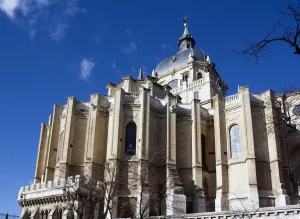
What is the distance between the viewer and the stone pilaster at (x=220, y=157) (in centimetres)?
3177

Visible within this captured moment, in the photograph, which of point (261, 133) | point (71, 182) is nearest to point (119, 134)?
point (71, 182)

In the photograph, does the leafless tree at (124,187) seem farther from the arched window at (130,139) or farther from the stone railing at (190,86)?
the stone railing at (190,86)

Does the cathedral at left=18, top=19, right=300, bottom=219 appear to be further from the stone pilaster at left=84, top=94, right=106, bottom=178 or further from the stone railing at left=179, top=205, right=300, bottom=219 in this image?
the stone railing at left=179, top=205, right=300, bottom=219

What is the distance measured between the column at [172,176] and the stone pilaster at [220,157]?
152 inches

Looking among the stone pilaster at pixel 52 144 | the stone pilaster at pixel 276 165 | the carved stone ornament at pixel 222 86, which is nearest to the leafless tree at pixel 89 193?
the stone pilaster at pixel 52 144

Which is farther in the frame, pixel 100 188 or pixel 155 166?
pixel 155 166

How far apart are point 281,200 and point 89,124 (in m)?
18.8

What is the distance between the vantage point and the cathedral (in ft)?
99.9

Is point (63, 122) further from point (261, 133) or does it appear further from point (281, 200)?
point (281, 200)

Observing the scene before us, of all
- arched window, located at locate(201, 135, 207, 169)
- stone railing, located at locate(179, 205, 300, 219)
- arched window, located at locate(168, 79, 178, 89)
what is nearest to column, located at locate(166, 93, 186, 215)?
arched window, located at locate(201, 135, 207, 169)

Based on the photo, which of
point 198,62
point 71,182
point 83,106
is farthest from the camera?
point 198,62

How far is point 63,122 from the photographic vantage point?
38.2m

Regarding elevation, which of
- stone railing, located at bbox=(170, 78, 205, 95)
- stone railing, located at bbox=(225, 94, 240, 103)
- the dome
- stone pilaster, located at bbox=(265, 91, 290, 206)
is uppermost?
the dome

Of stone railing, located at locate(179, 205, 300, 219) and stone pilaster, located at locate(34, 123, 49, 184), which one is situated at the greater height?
stone pilaster, located at locate(34, 123, 49, 184)
